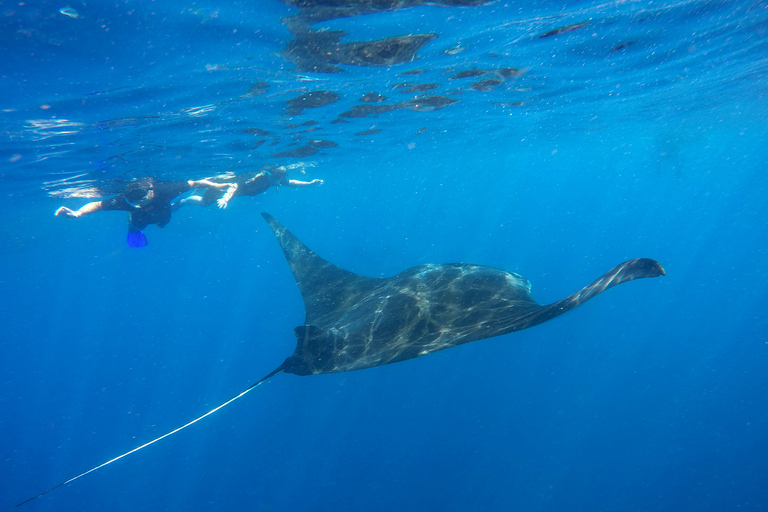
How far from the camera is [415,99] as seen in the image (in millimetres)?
15617

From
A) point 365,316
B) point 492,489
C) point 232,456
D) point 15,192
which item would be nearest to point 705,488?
point 492,489

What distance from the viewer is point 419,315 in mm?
5723

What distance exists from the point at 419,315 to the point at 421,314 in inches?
1.5

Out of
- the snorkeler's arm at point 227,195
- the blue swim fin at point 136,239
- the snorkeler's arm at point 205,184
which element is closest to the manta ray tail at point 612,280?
the blue swim fin at point 136,239

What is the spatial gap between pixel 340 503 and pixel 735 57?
2601 cm

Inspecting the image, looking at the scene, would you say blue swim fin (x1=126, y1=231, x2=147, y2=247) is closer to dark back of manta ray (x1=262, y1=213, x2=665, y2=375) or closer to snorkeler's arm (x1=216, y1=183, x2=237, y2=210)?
snorkeler's arm (x1=216, y1=183, x2=237, y2=210)

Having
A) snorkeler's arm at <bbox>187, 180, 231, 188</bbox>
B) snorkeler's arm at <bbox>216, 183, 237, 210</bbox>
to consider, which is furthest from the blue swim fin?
snorkeler's arm at <bbox>187, 180, 231, 188</bbox>

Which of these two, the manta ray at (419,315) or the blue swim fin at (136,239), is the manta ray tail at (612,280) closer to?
the manta ray at (419,315)

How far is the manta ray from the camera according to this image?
13.1 feet

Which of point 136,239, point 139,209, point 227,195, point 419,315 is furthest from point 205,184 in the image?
point 419,315

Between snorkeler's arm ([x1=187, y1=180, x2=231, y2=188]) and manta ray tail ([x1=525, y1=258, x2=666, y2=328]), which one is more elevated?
manta ray tail ([x1=525, y1=258, x2=666, y2=328])

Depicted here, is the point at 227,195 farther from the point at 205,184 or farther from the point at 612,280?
the point at 612,280

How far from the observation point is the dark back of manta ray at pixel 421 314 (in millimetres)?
4121

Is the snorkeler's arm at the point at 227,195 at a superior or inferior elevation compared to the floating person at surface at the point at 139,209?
superior
